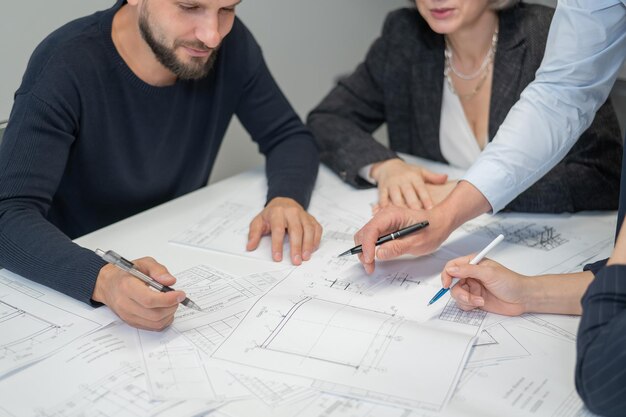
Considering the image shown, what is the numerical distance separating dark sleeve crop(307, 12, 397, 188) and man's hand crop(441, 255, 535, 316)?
0.62m

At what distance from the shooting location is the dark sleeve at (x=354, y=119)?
170 centimetres

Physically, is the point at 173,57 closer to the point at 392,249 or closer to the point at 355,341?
the point at 392,249

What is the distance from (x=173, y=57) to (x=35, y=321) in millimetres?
649

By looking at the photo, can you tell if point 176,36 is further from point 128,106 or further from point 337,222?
point 337,222

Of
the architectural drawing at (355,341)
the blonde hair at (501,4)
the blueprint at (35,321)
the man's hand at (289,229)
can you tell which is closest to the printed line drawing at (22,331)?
the blueprint at (35,321)

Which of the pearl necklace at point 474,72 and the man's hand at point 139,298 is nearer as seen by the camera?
the man's hand at point 139,298

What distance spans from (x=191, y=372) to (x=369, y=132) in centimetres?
114

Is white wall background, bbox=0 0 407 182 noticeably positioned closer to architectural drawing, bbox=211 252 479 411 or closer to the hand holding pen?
the hand holding pen

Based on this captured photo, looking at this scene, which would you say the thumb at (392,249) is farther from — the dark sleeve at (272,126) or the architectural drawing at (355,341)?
the dark sleeve at (272,126)

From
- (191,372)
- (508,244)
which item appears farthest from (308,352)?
(508,244)

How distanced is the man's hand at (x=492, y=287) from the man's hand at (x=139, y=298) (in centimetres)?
43

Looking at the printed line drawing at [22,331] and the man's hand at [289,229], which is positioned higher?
the printed line drawing at [22,331]

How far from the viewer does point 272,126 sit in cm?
180

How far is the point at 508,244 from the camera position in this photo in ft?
4.38
